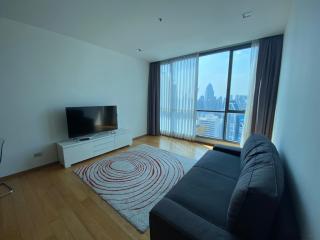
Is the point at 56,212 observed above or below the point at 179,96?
below

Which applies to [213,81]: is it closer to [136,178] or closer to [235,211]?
[136,178]

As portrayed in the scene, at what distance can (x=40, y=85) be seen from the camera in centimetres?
255

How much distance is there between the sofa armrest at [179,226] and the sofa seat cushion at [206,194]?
19 centimetres

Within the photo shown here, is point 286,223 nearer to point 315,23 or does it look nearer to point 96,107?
point 315,23

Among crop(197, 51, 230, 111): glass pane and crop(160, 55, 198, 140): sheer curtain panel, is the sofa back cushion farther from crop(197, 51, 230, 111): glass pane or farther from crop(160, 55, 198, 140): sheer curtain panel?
crop(160, 55, 198, 140): sheer curtain panel

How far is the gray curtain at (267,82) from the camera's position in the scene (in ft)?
8.96

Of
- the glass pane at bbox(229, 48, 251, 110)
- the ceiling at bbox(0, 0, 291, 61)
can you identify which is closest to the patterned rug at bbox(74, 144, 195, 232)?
the glass pane at bbox(229, 48, 251, 110)

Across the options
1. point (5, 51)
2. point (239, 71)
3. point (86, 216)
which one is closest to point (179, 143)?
point (239, 71)

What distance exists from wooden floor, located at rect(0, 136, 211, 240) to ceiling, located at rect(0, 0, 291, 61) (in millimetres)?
2560

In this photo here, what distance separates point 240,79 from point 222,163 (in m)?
2.46

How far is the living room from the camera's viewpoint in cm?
92

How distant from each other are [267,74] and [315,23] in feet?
7.46

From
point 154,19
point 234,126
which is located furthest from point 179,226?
point 234,126

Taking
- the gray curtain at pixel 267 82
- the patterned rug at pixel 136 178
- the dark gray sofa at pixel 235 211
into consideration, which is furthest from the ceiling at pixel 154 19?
the patterned rug at pixel 136 178
